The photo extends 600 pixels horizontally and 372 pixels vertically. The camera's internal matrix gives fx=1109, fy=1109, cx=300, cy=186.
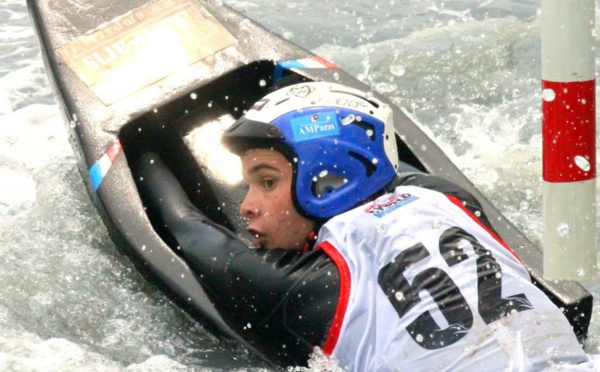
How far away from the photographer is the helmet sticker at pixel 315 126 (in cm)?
337

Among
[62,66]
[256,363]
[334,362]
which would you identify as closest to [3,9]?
[62,66]

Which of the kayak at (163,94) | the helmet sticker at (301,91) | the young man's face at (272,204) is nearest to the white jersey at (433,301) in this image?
the young man's face at (272,204)

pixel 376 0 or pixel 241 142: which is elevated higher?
pixel 241 142

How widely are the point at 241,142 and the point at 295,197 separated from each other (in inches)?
9.6

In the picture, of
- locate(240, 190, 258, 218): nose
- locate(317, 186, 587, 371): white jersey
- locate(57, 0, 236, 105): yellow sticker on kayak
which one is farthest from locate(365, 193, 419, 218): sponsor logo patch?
locate(57, 0, 236, 105): yellow sticker on kayak

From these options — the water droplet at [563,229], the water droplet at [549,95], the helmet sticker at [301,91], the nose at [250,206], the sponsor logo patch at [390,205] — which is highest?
the water droplet at [549,95]

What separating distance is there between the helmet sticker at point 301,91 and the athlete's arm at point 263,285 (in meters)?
0.51

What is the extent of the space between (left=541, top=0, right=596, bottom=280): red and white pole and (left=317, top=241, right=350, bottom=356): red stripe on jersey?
628 mm

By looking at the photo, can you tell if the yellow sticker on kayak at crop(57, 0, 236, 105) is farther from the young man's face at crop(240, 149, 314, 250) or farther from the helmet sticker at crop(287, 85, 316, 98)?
the young man's face at crop(240, 149, 314, 250)

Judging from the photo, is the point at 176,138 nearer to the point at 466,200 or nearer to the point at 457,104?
the point at 466,200

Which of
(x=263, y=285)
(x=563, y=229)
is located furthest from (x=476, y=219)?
(x=263, y=285)

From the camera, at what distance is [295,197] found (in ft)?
11.1

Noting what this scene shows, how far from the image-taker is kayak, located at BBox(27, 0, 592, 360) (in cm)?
446

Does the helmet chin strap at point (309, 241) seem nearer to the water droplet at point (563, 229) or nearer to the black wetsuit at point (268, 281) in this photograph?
the black wetsuit at point (268, 281)
